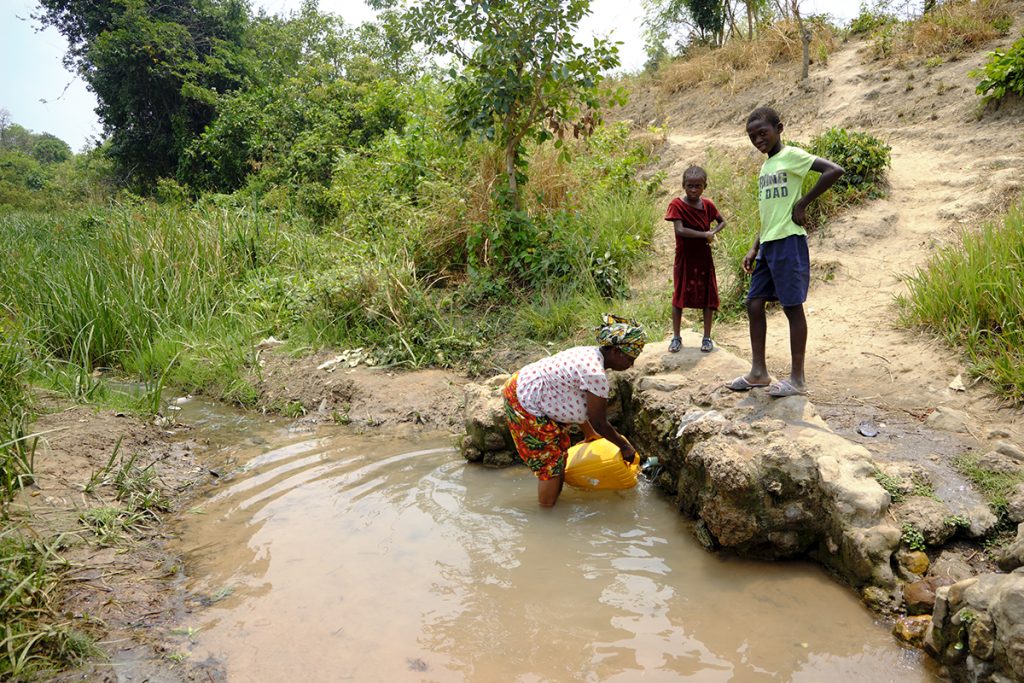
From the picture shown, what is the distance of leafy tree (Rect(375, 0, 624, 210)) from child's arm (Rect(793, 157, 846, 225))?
3163 millimetres

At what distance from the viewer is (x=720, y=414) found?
12.5 feet

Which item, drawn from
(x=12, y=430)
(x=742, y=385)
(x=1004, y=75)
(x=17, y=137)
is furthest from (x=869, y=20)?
(x=17, y=137)

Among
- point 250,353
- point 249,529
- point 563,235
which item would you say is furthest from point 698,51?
point 249,529

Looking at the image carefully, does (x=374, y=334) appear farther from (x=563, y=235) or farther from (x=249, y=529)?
(x=249, y=529)

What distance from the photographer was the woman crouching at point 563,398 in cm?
362

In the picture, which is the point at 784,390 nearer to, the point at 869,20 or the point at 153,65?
the point at 869,20

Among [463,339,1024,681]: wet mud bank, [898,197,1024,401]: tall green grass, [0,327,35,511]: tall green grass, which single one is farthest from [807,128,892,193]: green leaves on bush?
[0,327,35,511]: tall green grass

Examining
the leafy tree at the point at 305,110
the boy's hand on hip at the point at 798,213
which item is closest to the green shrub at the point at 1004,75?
the boy's hand on hip at the point at 798,213

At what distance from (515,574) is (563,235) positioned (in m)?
4.10

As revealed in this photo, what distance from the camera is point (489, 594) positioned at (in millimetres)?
3205

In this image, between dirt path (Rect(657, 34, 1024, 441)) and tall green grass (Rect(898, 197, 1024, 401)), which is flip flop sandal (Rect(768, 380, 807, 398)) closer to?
dirt path (Rect(657, 34, 1024, 441))

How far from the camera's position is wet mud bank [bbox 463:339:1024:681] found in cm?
244

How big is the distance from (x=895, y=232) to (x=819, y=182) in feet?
11.0

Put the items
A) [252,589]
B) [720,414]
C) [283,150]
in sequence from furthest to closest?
[283,150], [720,414], [252,589]
